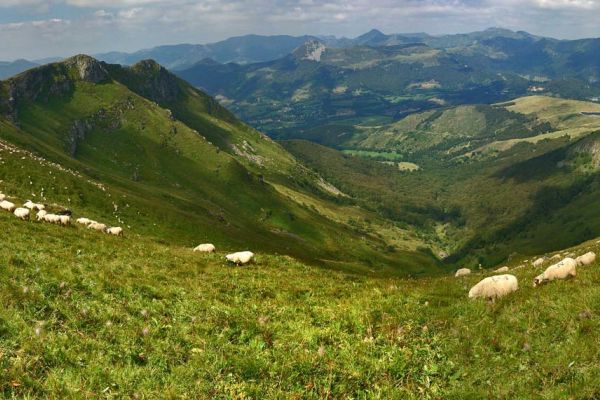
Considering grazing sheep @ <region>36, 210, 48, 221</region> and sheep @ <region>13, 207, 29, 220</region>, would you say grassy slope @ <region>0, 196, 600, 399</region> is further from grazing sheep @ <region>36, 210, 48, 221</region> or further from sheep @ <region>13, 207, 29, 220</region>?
grazing sheep @ <region>36, 210, 48, 221</region>

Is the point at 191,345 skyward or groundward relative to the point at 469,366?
Result: skyward

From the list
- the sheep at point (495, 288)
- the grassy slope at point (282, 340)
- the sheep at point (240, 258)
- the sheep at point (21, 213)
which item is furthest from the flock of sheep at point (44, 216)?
the sheep at point (495, 288)

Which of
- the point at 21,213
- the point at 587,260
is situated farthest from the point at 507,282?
the point at 21,213

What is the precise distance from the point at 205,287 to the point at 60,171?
8300 cm

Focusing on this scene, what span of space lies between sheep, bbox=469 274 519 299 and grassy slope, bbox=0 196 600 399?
1.69 ft

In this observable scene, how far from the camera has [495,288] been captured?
18.4 m

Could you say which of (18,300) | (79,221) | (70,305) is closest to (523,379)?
(70,305)

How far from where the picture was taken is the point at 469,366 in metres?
13.4

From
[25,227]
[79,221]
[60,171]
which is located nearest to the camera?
[25,227]

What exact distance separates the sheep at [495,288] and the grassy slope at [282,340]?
1.69 ft

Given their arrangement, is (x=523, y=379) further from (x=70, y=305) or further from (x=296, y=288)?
(x=70, y=305)

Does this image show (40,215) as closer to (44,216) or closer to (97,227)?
(44,216)

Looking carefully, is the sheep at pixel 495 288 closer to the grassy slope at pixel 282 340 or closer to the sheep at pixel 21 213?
the grassy slope at pixel 282 340

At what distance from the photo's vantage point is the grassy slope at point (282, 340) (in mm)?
11664
